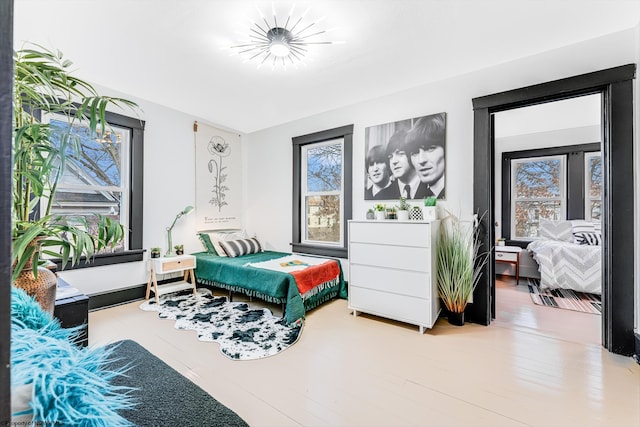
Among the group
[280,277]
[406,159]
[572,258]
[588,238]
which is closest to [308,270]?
[280,277]

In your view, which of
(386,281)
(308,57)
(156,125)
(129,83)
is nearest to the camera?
(308,57)

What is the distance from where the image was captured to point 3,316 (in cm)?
26

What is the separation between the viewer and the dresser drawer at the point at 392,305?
104 inches

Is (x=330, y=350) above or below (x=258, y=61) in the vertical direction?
below

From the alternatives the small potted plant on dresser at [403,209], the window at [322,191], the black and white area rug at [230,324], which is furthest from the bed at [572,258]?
the black and white area rug at [230,324]

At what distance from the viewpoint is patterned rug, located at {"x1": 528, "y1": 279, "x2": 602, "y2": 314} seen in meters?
3.25

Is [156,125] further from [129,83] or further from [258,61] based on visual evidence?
[258,61]

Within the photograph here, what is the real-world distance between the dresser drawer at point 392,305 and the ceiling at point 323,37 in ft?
7.59

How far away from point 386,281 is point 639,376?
72.5 inches

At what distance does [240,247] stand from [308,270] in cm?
134

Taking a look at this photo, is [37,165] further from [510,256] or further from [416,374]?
[510,256]

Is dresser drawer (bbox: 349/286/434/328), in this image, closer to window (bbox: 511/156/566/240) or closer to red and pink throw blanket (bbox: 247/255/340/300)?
red and pink throw blanket (bbox: 247/255/340/300)

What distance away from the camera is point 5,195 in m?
0.27

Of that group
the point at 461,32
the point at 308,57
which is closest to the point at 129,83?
the point at 308,57
